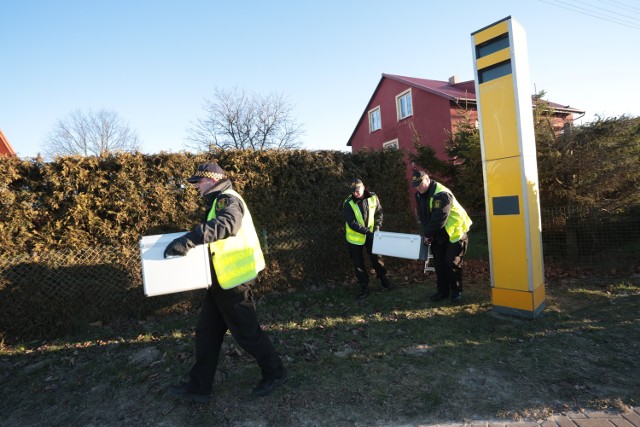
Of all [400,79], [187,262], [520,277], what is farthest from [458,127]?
[400,79]

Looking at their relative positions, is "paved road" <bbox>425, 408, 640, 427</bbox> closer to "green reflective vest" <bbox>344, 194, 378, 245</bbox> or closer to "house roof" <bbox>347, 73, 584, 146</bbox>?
"green reflective vest" <bbox>344, 194, 378, 245</bbox>

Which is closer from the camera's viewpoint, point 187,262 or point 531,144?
point 187,262

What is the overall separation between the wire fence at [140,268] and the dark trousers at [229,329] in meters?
2.62

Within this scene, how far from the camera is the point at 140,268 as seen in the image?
529cm

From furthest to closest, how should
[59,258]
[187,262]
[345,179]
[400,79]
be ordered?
[400,79]
[345,179]
[59,258]
[187,262]

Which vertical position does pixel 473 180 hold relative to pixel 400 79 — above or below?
below

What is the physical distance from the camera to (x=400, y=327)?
4.63 metres

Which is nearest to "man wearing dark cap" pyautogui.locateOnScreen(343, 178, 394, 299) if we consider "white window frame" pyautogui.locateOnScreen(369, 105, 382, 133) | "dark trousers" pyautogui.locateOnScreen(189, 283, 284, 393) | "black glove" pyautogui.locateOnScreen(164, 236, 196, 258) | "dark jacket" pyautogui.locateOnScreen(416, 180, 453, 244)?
"dark jacket" pyautogui.locateOnScreen(416, 180, 453, 244)

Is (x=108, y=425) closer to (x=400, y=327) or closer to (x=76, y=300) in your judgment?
(x=76, y=300)

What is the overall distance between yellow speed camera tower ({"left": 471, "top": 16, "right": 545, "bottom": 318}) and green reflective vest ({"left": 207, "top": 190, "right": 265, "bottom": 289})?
3.32 meters

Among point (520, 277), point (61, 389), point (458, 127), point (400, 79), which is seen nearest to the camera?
point (61, 389)

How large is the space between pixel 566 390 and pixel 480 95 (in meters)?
3.53

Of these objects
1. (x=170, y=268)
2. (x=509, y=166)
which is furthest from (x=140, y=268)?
(x=509, y=166)

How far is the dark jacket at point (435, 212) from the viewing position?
516 cm
